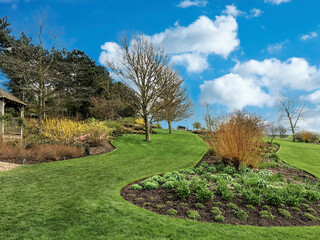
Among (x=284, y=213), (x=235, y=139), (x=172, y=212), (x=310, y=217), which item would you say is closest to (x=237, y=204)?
(x=284, y=213)

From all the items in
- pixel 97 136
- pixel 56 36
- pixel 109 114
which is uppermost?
pixel 56 36

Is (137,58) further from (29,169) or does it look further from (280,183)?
(280,183)

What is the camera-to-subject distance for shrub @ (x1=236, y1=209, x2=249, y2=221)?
143 inches

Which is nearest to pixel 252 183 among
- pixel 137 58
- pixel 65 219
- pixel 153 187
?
pixel 153 187

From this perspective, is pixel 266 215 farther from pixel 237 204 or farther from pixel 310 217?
pixel 310 217

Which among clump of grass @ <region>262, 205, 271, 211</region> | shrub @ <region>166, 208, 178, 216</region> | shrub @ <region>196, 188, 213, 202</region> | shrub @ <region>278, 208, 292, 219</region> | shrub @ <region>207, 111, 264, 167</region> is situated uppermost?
shrub @ <region>207, 111, 264, 167</region>

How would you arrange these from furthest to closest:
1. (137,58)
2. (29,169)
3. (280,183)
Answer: (137,58) < (29,169) < (280,183)

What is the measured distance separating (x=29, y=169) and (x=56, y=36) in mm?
14226

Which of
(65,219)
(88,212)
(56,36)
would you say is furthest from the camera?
(56,36)

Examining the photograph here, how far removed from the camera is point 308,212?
420 centimetres

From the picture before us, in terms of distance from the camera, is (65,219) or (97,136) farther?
(97,136)

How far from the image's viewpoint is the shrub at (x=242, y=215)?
11.9 feet

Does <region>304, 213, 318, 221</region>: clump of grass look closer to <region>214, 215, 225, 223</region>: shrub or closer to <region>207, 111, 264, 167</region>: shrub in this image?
<region>214, 215, 225, 223</region>: shrub

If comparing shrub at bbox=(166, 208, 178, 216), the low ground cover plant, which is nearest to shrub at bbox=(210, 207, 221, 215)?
the low ground cover plant
